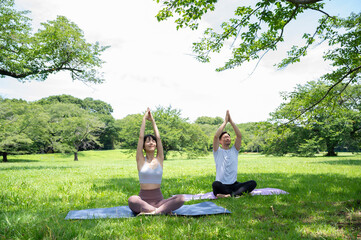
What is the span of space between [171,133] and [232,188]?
75.3 ft

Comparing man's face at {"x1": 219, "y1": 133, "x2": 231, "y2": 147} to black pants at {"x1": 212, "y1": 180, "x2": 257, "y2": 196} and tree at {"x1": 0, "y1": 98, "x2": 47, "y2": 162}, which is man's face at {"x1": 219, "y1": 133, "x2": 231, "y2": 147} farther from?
tree at {"x1": 0, "y1": 98, "x2": 47, "y2": 162}

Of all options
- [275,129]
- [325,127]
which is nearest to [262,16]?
[275,129]

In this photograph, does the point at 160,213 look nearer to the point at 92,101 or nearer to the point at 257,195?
the point at 257,195

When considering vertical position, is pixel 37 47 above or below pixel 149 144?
above

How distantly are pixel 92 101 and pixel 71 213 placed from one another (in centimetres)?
7151

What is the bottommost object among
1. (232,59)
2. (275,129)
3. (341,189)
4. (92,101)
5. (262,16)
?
(341,189)

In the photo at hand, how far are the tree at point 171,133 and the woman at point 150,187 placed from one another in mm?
→ 22951

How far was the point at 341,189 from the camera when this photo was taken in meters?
6.14

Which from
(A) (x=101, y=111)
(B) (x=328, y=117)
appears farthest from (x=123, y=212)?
(A) (x=101, y=111)

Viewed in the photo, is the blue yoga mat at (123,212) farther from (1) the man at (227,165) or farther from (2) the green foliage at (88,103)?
(2) the green foliage at (88,103)

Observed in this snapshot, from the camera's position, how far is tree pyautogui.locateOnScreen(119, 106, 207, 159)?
Result: 28297 millimetres

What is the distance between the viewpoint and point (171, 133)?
28516mm

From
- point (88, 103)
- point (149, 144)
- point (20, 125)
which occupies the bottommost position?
point (149, 144)

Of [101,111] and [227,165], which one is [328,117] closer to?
[227,165]
